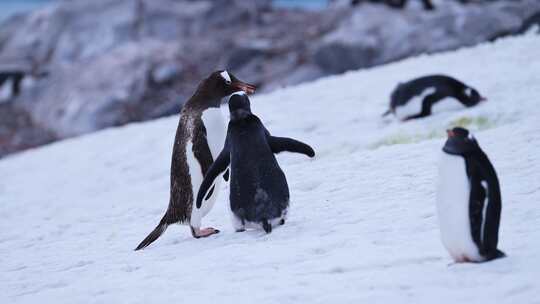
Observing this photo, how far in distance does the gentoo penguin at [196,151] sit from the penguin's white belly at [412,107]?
132 inches

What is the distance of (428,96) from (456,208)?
183 inches

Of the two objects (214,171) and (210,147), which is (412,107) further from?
(214,171)

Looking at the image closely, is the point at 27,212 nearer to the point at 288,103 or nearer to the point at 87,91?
the point at 288,103

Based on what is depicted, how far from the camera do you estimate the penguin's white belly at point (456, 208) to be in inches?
Result: 137

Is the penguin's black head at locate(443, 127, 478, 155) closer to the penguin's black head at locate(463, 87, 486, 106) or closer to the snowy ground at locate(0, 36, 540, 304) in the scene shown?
the snowy ground at locate(0, 36, 540, 304)

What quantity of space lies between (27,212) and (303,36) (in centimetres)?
1300

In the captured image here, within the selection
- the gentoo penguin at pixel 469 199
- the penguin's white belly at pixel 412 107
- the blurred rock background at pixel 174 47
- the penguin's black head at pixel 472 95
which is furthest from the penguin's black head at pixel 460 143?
the blurred rock background at pixel 174 47

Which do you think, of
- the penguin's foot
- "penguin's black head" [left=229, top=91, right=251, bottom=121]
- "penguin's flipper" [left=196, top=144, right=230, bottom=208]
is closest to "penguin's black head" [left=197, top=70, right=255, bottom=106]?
"penguin's black head" [left=229, top=91, right=251, bottom=121]

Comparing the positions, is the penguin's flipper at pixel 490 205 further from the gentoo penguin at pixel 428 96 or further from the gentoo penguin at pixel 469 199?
the gentoo penguin at pixel 428 96

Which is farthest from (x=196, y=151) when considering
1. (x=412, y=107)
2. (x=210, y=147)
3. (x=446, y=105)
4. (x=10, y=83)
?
(x=10, y=83)

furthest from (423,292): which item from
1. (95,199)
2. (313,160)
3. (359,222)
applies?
(95,199)

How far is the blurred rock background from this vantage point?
15.6 m

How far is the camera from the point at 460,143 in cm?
350

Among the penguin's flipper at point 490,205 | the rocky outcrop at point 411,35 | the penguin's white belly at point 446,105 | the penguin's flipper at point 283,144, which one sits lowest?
the penguin's flipper at point 490,205
